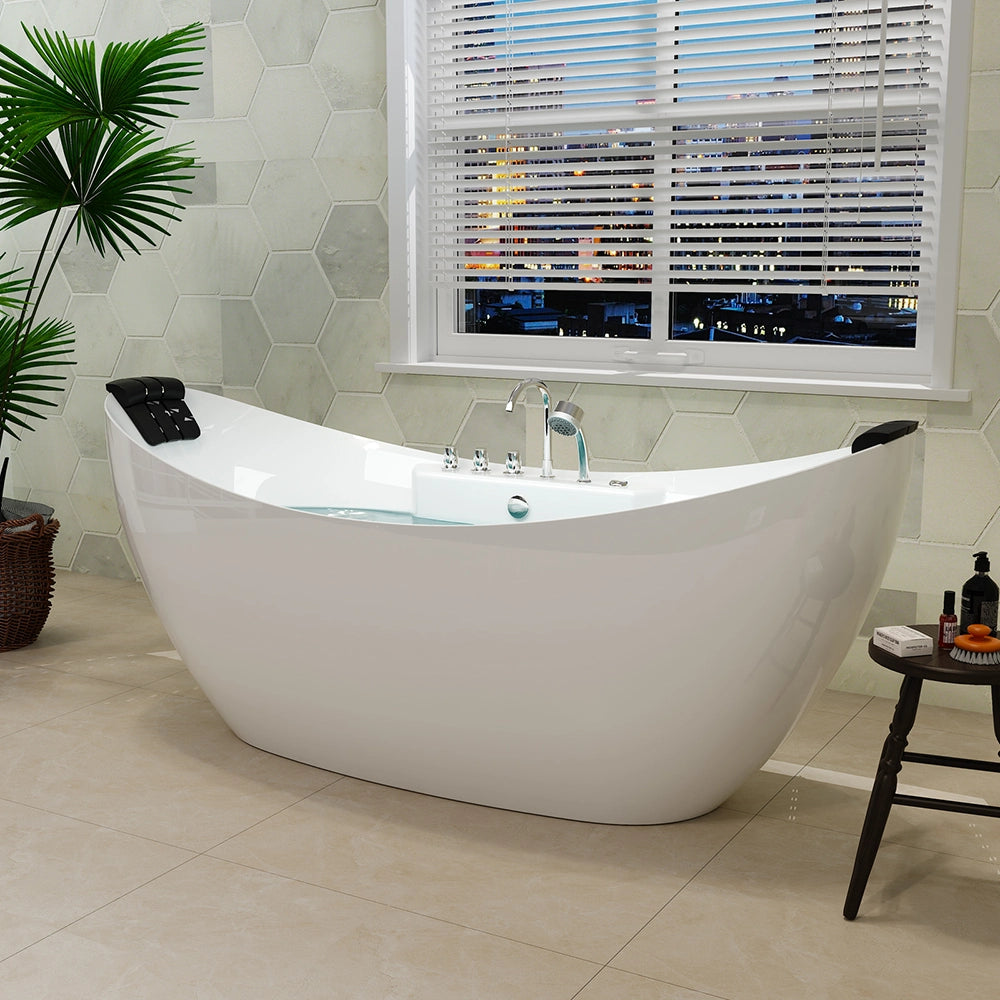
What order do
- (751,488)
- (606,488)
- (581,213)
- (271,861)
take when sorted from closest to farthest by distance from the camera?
(751,488) < (271,861) < (606,488) < (581,213)

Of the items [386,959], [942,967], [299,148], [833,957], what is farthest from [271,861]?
[299,148]

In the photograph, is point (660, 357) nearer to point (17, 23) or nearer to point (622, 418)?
point (622, 418)

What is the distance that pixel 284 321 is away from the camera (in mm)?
4004

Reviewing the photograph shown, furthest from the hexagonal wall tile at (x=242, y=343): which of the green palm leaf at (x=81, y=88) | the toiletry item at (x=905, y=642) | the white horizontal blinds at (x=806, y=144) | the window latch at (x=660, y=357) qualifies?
the toiletry item at (x=905, y=642)

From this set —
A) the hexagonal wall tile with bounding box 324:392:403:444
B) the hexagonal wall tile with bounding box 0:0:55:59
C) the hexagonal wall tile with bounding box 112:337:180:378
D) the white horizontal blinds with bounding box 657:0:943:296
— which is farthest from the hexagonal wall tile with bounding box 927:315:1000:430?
the hexagonal wall tile with bounding box 0:0:55:59

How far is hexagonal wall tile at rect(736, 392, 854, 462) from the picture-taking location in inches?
126

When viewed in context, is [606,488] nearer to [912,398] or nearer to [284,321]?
[912,398]

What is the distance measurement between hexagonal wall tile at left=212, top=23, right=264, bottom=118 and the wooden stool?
2.84 meters

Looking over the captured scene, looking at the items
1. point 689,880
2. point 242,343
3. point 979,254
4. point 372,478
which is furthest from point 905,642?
point 242,343

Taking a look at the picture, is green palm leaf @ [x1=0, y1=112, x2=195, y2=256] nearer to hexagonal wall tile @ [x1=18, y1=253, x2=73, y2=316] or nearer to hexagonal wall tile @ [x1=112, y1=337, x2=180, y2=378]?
hexagonal wall tile @ [x1=112, y1=337, x2=180, y2=378]

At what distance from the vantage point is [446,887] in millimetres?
2217

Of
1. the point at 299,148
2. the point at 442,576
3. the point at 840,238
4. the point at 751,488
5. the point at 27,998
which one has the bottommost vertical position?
the point at 27,998

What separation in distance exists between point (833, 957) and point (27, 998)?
4.20 ft

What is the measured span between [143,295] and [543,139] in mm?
1614
